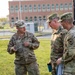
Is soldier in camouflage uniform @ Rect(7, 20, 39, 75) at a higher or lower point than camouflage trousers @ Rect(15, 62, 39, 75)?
higher

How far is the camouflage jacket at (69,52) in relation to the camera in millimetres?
4898

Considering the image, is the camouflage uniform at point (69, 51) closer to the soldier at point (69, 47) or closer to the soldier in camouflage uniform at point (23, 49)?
the soldier at point (69, 47)

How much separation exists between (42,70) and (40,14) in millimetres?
72794

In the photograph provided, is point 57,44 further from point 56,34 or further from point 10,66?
point 10,66

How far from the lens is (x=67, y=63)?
201 inches

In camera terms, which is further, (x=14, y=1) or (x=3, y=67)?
(x=14, y=1)

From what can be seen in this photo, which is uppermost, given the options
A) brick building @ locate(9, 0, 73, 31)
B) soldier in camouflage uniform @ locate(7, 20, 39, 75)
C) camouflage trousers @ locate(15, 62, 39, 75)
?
brick building @ locate(9, 0, 73, 31)

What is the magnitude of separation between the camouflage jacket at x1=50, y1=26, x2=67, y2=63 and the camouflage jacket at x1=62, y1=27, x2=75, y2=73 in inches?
33.3

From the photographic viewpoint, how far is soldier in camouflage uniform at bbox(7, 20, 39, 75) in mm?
6636

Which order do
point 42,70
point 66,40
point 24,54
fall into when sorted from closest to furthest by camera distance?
point 66,40
point 24,54
point 42,70

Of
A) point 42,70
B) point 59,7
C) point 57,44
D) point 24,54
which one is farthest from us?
point 59,7

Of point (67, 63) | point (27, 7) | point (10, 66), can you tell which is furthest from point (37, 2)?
point (67, 63)

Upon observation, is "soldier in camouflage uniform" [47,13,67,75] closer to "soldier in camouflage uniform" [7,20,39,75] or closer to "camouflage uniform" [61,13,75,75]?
"soldier in camouflage uniform" [7,20,39,75]

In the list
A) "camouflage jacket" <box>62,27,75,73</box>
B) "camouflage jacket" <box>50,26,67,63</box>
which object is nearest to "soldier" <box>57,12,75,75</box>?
"camouflage jacket" <box>62,27,75,73</box>
